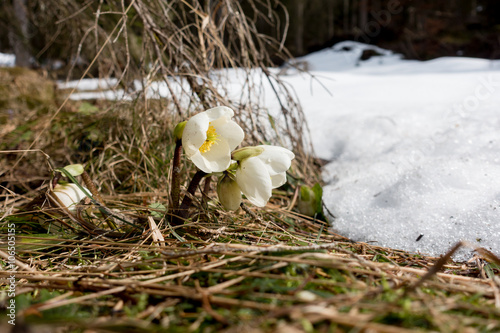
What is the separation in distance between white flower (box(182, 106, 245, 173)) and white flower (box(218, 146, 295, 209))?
40mm

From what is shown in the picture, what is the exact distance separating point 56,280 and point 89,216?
377 millimetres

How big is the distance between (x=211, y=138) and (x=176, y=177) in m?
0.16

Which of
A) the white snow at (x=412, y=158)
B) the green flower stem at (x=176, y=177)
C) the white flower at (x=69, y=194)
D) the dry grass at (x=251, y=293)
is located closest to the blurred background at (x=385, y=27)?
the white snow at (x=412, y=158)

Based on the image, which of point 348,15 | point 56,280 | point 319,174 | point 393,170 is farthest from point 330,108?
point 348,15

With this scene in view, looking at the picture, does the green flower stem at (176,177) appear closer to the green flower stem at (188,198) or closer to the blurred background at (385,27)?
the green flower stem at (188,198)

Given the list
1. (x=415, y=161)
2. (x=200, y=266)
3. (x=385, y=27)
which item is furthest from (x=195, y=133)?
(x=385, y=27)

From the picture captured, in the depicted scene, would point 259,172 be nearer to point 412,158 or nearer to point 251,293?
point 251,293

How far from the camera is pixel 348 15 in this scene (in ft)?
44.8

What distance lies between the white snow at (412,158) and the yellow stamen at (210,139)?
55 centimetres

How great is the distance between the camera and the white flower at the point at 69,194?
40.3 inches

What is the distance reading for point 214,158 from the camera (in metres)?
0.91

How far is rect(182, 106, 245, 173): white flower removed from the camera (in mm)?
861

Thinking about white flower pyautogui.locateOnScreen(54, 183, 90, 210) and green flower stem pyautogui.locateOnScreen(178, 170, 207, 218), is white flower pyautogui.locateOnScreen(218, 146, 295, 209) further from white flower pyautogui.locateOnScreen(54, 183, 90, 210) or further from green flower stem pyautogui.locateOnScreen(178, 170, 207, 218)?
white flower pyautogui.locateOnScreen(54, 183, 90, 210)

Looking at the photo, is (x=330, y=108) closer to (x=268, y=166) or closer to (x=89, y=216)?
(x=268, y=166)
